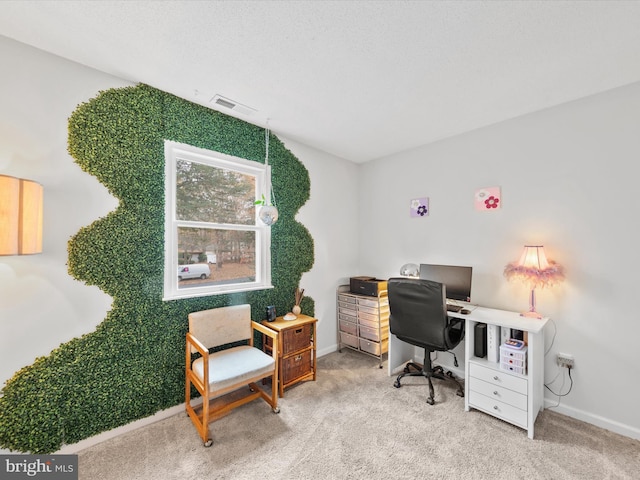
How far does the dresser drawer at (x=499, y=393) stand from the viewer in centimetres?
202

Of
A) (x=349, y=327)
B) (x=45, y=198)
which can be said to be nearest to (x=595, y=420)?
(x=349, y=327)

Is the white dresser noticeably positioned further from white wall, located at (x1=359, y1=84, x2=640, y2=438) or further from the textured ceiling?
the textured ceiling

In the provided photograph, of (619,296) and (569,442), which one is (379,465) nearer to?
(569,442)

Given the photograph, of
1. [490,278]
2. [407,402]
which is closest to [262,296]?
[407,402]

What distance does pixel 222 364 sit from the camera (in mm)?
2082

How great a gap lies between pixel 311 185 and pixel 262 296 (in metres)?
1.47

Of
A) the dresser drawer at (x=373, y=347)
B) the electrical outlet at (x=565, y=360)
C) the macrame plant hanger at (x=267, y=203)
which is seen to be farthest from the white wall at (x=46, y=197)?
the electrical outlet at (x=565, y=360)

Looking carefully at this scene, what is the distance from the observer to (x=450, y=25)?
1.49 metres

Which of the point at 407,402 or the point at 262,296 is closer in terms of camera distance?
the point at 407,402

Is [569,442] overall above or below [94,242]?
below

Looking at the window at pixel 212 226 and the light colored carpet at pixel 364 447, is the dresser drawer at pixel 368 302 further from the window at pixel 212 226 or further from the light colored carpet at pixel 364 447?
the window at pixel 212 226

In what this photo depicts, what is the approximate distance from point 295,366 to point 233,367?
0.79 metres

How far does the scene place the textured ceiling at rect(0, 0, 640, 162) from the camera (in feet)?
4.61

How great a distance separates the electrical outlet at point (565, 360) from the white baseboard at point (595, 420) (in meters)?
0.32
